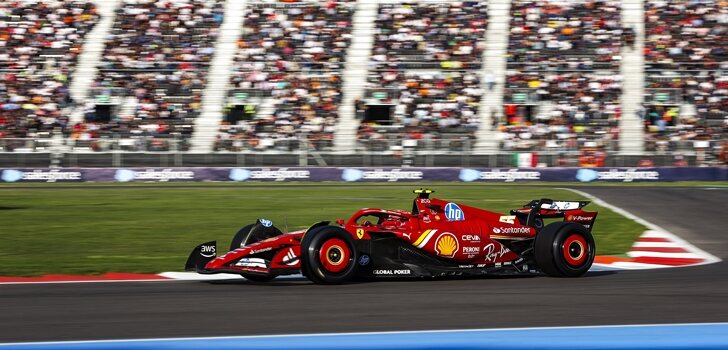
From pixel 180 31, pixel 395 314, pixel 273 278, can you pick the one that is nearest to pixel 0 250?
pixel 273 278

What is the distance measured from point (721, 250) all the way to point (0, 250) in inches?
365

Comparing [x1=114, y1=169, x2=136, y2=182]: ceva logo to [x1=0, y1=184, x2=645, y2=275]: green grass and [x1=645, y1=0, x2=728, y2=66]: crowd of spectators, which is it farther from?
[x1=645, y1=0, x2=728, y2=66]: crowd of spectators

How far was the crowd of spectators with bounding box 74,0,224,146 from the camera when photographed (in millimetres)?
31406

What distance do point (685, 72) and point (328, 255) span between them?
25.0 metres

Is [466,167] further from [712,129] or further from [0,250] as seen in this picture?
[0,250]

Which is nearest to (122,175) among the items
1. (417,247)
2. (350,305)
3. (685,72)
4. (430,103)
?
(430,103)

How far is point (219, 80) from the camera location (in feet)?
108

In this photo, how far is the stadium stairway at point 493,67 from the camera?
30656 millimetres

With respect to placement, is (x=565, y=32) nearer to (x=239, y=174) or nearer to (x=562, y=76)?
(x=562, y=76)

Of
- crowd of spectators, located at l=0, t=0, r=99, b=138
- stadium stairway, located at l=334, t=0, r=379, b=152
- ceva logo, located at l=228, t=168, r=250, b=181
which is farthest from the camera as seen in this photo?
crowd of spectators, located at l=0, t=0, r=99, b=138

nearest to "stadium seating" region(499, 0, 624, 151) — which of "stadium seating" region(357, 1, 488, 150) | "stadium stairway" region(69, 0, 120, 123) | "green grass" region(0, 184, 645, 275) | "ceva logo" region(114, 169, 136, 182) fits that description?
"stadium seating" region(357, 1, 488, 150)

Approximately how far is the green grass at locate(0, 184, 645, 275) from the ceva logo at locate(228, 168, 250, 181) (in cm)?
203

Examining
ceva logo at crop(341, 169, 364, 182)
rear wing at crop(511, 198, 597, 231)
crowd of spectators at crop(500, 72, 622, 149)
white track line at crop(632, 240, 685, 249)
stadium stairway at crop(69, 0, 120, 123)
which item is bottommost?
white track line at crop(632, 240, 685, 249)

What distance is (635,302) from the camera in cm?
805
